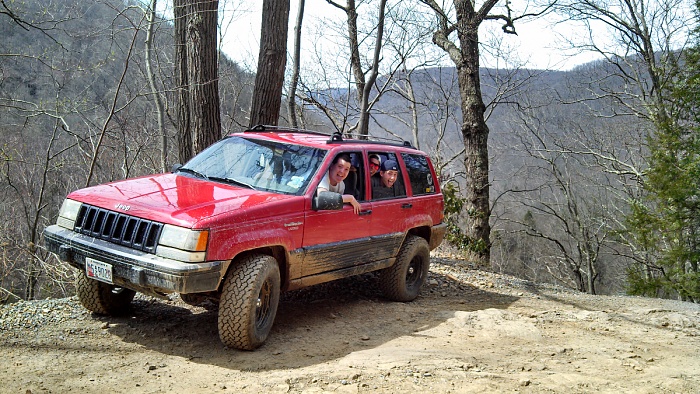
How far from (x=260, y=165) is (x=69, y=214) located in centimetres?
182

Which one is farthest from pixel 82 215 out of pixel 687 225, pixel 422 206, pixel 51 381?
pixel 687 225

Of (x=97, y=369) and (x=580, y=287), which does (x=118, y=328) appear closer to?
(x=97, y=369)

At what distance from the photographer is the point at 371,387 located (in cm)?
432

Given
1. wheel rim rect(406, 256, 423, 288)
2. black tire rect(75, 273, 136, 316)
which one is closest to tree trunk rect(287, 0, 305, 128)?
wheel rim rect(406, 256, 423, 288)

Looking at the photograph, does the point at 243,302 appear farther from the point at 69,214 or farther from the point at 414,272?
the point at 414,272

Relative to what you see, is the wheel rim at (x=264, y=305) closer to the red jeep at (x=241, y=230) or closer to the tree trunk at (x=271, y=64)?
the red jeep at (x=241, y=230)

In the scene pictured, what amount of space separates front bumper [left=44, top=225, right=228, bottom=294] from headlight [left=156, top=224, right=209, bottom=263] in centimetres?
5

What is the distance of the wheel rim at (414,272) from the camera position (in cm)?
776

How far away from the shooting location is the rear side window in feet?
24.5

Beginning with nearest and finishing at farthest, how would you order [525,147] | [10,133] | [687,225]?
[687,225], [10,133], [525,147]

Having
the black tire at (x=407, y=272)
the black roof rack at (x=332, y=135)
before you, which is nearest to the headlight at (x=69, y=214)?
the black roof rack at (x=332, y=135)

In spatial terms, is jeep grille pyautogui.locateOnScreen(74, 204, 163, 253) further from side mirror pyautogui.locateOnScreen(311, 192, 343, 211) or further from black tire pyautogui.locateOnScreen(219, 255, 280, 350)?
side mirror pyautogui.locateOnScreen(311, 192, 343, 211)

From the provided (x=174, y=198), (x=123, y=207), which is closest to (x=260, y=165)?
(x=174, y=198)

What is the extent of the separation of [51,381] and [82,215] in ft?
4.91
